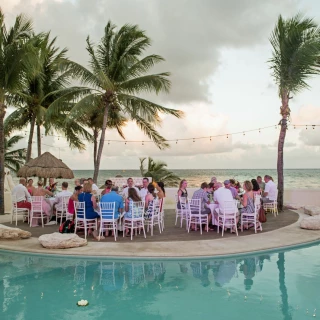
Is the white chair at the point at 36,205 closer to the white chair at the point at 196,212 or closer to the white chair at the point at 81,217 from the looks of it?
the white chair at the point at 81,217

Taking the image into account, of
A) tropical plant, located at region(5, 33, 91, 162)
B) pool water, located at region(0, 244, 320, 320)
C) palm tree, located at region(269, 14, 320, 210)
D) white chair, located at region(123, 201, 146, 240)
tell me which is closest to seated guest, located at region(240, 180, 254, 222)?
pool water, located at region(0, 244, 320, 320)

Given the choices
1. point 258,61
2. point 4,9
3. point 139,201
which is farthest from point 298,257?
point 4,9

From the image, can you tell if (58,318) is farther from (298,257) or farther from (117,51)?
(117,51)

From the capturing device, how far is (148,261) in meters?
6.66


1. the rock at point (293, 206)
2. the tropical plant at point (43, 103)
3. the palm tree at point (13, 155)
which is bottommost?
the rock at point (293, 206)

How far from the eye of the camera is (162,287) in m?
5.36

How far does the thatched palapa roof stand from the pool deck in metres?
3.81

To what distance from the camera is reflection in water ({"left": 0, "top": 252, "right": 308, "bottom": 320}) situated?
4.64 metres

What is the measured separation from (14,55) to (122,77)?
526 cm

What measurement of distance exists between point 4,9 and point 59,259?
9599mm

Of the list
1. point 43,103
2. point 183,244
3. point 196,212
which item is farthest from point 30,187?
point 43,103

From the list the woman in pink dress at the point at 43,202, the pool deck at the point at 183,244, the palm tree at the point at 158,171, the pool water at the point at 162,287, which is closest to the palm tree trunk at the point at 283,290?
the pool water at the point at 162,287

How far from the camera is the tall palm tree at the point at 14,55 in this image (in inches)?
454

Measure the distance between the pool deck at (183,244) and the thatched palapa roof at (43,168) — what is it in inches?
150
